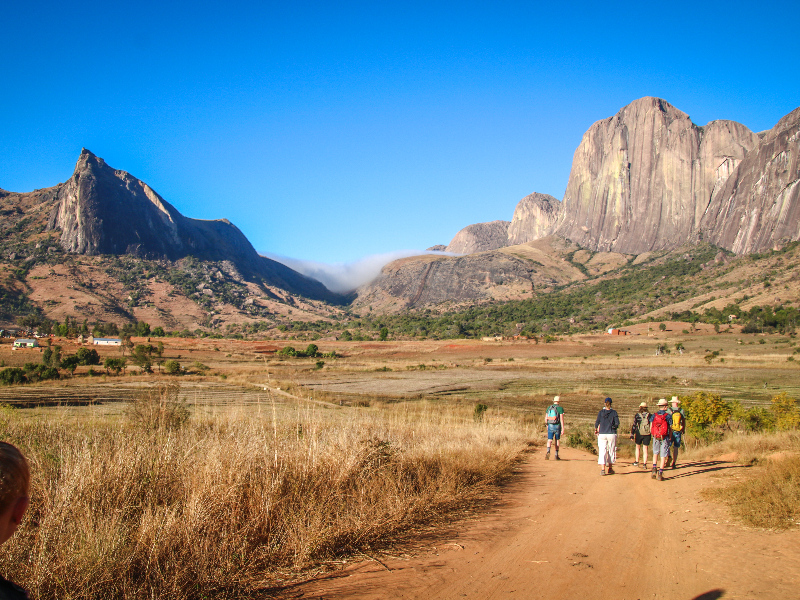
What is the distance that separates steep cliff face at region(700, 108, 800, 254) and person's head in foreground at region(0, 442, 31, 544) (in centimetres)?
13742

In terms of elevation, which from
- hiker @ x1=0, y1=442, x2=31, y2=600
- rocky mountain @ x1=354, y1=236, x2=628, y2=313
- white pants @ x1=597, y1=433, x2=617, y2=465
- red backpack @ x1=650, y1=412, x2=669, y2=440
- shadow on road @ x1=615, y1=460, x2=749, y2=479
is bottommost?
shadow on road @ x1=615, y1=460, x2=749, y2=479

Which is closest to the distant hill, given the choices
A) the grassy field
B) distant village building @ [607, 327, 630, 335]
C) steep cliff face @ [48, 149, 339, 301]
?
steep cliff face @ [48, 149, 339, 301]

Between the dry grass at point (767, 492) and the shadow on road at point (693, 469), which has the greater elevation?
the dry grass at point (767, 492)

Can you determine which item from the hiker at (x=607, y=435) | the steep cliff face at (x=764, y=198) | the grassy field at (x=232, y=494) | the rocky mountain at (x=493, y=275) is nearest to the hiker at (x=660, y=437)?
the hiker at (x=607, y=435)

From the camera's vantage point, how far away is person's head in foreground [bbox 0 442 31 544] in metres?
1.74

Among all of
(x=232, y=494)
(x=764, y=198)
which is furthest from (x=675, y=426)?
(x=764, y=198)

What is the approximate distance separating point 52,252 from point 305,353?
90.0m

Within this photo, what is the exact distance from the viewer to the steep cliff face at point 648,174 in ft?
475

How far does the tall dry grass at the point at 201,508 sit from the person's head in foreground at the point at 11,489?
250cm

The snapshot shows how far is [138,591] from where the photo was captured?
3.86 metres

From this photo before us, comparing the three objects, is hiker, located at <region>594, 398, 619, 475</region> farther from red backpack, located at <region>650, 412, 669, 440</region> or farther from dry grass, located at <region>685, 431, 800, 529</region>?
dry grass, located at <region>685, 431, 800, 529</region>

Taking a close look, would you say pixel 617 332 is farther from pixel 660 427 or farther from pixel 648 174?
A: pixel 648 174

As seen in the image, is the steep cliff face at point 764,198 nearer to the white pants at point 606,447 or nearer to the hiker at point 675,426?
the hiker at point 675,426

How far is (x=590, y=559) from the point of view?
568 centimetres
